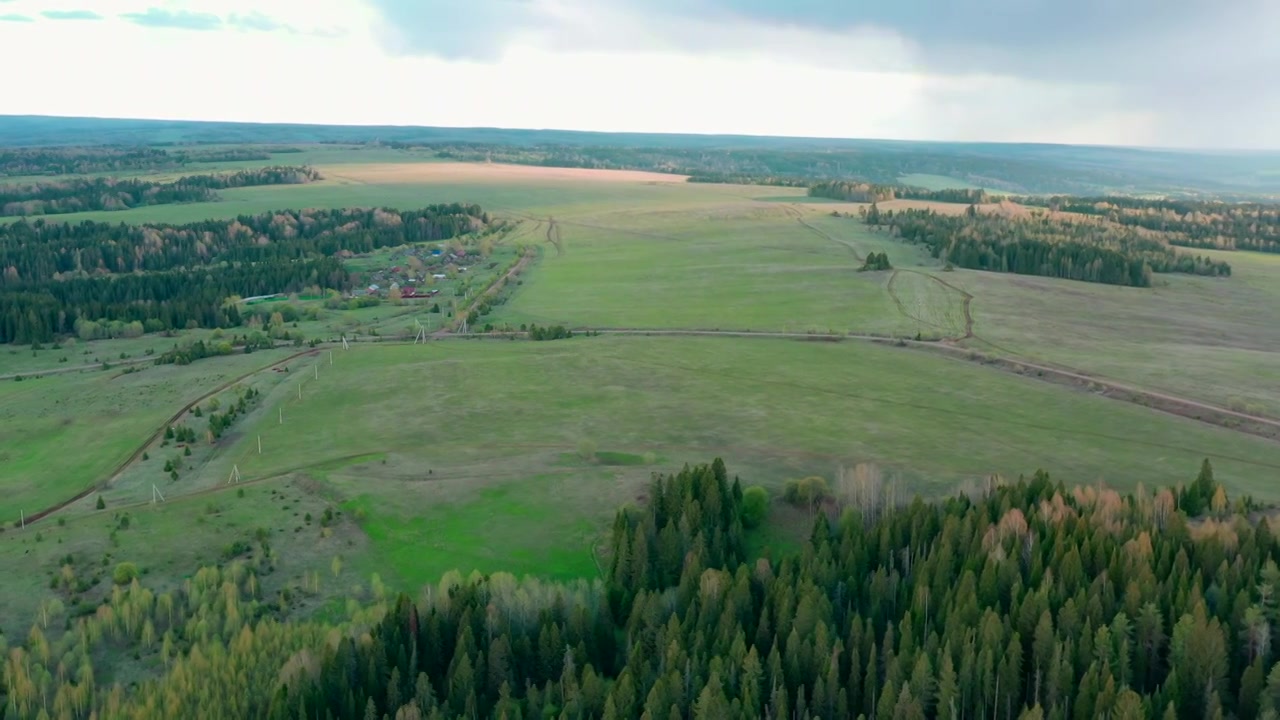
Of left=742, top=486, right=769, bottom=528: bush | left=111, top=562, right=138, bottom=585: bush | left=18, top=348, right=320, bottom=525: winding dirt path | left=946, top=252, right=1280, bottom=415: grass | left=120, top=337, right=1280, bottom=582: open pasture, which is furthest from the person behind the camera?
left=946, top=252, right=1280, bottom=415: grass

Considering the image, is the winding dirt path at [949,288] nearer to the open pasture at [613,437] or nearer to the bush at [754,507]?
the open pasture at [613,437]

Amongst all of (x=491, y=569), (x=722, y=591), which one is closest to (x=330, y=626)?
(x=491, y=569)

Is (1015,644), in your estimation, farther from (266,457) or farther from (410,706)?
(266,457)

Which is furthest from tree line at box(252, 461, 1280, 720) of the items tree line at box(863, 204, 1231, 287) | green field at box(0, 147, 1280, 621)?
tree line at box(863, 204, 1231, 287)

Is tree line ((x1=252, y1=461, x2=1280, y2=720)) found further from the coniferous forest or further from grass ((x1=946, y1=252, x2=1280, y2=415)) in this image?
grass ((x1=946, y1=252, x2=1280, y2=415))

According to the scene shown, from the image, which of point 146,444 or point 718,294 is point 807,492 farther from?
point 718,294

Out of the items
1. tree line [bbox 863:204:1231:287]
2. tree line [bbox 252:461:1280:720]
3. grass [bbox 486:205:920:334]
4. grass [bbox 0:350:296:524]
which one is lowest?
grass [bbox 0:350:296:524]
